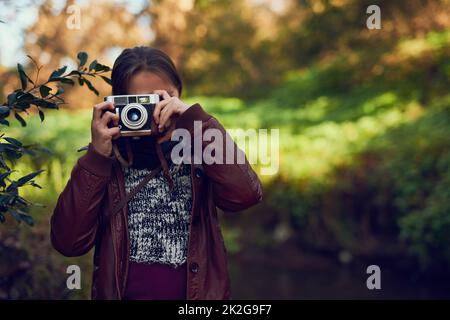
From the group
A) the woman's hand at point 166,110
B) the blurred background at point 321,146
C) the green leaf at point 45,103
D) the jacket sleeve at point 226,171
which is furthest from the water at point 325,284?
Answer: the woman's hand at point 166,110

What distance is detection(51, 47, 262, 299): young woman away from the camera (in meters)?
1.97

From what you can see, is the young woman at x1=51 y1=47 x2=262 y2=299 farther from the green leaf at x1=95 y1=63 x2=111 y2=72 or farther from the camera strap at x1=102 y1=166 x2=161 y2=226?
the green leaf at x1=95 y1=63 x2=111 y2=72

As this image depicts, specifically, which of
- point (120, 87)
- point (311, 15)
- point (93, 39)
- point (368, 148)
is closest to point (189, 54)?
point (93, 39)

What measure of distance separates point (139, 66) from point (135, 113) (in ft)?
0.73

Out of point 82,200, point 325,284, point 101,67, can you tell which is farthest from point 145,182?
point 325,284

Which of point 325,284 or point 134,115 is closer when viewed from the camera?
point 134,115

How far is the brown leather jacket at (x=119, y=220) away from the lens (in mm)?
1964

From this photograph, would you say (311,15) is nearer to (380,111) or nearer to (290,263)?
(380,111)

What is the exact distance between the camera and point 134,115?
1.98m

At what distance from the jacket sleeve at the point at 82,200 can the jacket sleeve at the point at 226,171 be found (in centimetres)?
28

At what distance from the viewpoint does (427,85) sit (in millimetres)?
9156

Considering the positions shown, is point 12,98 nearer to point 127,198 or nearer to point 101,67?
point 101,67

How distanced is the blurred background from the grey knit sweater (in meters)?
0.94

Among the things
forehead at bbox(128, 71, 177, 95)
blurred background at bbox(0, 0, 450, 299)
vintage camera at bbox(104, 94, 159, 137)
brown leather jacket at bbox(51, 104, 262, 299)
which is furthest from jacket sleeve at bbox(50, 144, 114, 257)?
blurred background at bbox(0, 0, 450, 299)
